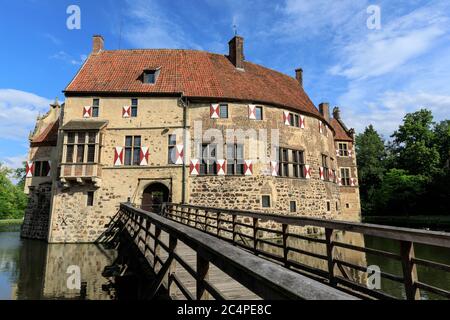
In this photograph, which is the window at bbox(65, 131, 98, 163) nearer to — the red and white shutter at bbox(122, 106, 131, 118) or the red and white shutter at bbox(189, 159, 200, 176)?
the red and white shutter at bbox(122, 106, 131, 118)

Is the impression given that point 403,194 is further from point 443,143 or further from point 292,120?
point 292,120

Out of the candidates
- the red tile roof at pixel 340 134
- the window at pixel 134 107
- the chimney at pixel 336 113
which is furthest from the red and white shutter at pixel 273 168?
the chimney at pixel 336 113

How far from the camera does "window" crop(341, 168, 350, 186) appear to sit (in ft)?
98.6

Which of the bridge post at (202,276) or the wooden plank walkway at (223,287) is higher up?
the bridge post at (202,276)

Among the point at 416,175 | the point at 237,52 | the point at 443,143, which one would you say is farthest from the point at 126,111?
the point at 443,143

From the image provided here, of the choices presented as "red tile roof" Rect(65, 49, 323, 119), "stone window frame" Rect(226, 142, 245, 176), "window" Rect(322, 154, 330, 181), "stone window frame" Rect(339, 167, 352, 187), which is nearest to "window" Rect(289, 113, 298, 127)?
"red tile roof" Rect(65, 49, 323, 119)

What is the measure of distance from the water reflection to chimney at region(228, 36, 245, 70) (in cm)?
1546

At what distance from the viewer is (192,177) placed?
17453 mm

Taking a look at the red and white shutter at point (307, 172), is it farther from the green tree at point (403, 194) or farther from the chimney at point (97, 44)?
the green tree at point (403, 194)

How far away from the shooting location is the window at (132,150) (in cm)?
1753

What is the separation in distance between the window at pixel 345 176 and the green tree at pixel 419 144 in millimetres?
10440
